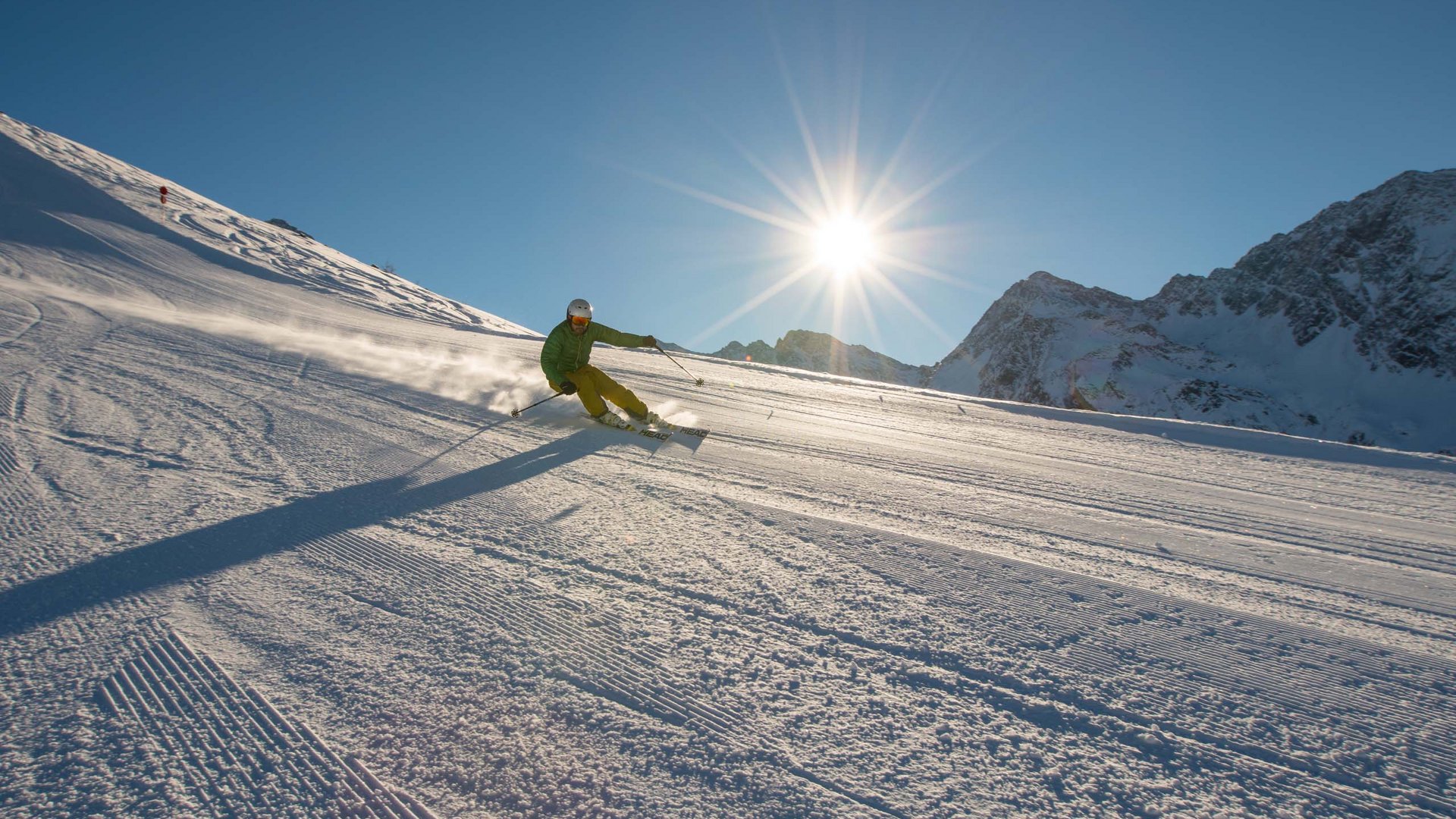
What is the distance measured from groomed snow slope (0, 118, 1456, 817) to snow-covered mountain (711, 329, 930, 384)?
5506 inches

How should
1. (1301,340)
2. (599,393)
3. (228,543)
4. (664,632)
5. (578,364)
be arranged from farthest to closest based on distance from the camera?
(1301,340) < (578,364) < (599,393) < (228,543) < (664,632)

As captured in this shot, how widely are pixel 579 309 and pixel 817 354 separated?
169 meters

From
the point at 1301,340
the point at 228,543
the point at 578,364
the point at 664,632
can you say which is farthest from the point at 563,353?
the point at 1301,340

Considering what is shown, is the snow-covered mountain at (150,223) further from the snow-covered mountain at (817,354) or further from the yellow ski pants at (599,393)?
the snow-covered mountain at (817,354)

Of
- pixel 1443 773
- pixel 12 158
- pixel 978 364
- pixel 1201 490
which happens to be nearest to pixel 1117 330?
pixel 978 364

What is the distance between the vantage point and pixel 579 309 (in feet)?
22.0

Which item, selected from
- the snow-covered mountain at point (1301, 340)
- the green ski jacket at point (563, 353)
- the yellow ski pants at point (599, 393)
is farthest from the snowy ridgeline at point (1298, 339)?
the green ski jacket at point (563, 353)

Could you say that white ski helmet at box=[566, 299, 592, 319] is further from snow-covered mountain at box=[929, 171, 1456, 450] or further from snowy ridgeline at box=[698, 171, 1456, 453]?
snow-covered mountain at box=[929, 171, 1456, 450]

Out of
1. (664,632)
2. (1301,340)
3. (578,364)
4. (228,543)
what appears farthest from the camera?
(1301,340)

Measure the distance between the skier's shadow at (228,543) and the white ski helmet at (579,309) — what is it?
3.03 metres

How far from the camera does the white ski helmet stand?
6652 mm

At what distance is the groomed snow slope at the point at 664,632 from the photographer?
1460mm

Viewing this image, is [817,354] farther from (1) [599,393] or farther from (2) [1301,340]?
(1) [599,393]

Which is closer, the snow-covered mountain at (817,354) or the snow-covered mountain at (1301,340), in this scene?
the snow-covered mountain at (1301,340)
